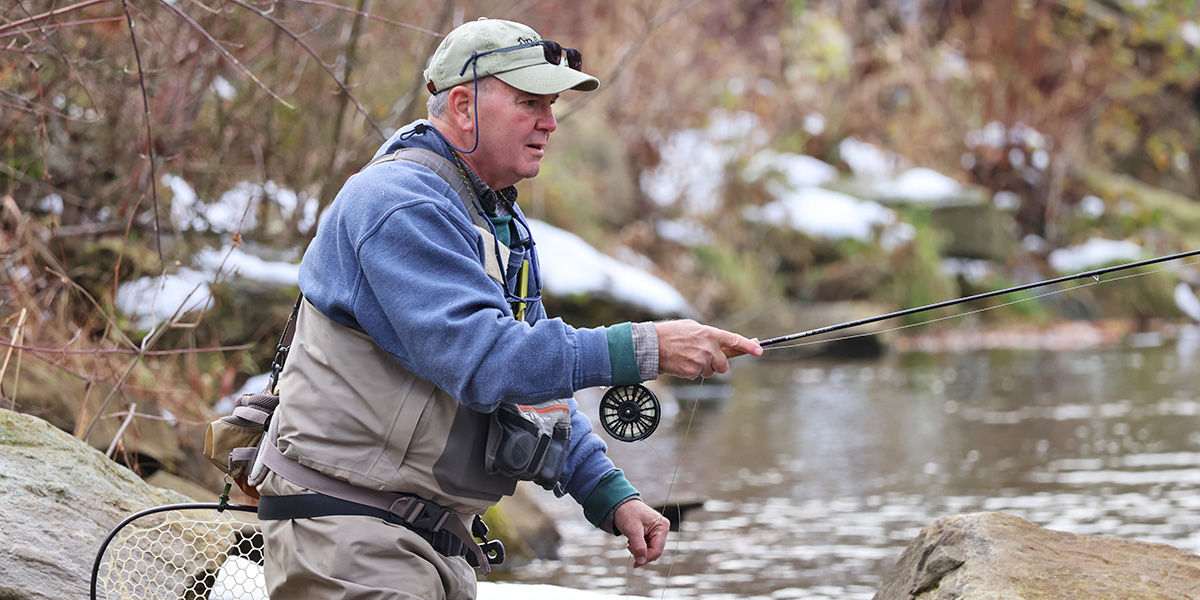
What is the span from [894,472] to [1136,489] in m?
1.19

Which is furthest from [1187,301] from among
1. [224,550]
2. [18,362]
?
[224,550]

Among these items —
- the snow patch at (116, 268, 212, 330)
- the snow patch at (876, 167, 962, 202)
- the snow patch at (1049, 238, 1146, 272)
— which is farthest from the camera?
the snow patch at (876, 167, 962, 202)

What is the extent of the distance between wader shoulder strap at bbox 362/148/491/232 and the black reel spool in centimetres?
39

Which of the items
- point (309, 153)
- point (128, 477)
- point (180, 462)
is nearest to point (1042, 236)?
point (309, 153)

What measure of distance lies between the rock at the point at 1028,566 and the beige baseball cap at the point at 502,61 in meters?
1.50

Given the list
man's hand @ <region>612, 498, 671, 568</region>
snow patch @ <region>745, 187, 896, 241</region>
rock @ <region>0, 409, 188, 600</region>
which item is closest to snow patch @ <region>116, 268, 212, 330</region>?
rock @ <region>0, 409, 188, 600</region>

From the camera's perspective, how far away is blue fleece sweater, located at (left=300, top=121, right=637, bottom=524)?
2.18 m

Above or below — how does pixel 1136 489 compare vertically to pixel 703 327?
below

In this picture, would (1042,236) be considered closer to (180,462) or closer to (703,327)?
(180,462)

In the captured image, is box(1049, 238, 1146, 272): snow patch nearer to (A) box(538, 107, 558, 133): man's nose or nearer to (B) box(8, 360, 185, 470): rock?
(B) box(8, 360, 185, 470): rock

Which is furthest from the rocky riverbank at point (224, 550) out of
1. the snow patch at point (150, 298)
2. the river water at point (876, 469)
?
the snow patch at point (150, 298)

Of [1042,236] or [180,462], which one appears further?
[1042,236]

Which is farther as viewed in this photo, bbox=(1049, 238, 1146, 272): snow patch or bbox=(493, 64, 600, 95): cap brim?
bbox=(1049, 238, 1146, 272): snow patch

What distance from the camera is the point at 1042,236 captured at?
58.0 feet
